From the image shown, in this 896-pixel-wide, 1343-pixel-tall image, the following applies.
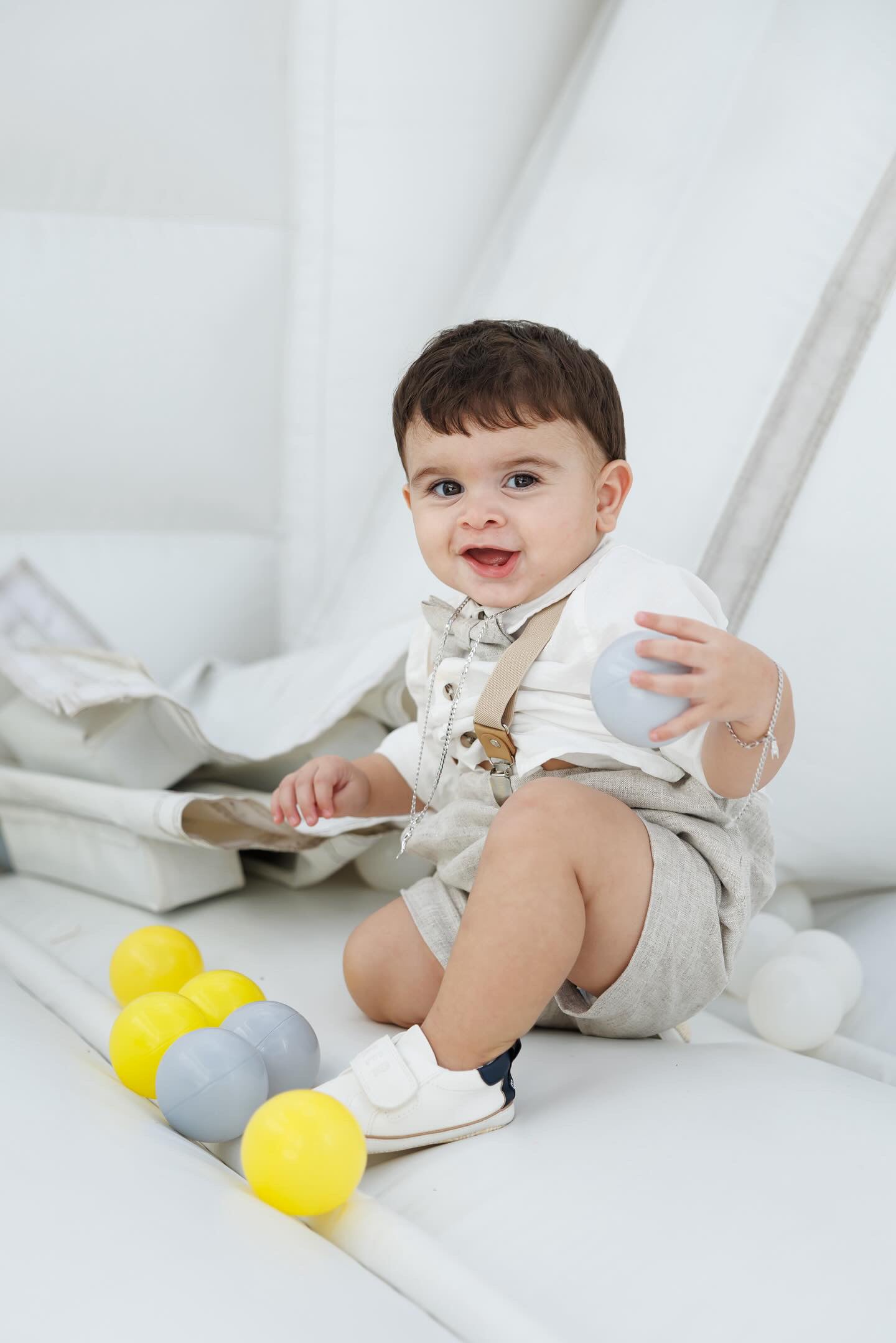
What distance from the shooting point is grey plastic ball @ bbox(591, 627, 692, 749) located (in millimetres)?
642

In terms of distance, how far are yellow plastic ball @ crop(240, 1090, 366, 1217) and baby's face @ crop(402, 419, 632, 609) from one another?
1.21 feet

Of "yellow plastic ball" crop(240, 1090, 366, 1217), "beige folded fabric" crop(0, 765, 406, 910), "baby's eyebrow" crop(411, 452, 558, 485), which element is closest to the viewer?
"yellow plastic ball" crop(240, 1090, 366, 1217)

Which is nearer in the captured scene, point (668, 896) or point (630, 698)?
point (630, 698)

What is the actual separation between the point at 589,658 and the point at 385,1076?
29 centimetres

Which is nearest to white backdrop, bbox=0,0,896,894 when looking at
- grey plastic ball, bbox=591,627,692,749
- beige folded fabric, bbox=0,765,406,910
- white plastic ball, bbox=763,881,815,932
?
white plastic ball, bbox=763,881,815,932

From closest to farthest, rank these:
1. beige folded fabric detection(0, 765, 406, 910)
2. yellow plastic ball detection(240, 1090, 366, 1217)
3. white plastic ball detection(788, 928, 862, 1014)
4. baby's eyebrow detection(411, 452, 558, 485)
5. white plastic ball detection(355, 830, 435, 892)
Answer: yellow plastic ball detection(240, 1090, 366, 1217) < baby's eyebrow detection(411, 452, 558, 485) < white plastic ball detection(788, 928, 862, 1014) < beige folded fabric detection(0, 765, 406, 910) < white plastic ball detection(355, 830, 435, 892)

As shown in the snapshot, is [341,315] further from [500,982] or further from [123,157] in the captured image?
[500,982]

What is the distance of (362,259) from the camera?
58.9 inches

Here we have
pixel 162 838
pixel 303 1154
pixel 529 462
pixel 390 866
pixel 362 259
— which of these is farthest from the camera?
pixel 362 259

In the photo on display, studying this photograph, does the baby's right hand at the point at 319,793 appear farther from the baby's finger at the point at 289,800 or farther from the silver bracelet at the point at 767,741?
the silver bracelet at the point at 767,741

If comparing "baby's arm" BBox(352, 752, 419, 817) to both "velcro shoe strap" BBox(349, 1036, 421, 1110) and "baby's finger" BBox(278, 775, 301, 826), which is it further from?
"velcro shoe strap" BBox(349, 1036, 421, 1110)

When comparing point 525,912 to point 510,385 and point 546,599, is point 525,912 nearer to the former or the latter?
point 546,599

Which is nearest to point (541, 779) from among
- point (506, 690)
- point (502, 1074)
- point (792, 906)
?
point (506, 690)

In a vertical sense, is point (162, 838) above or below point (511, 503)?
below
